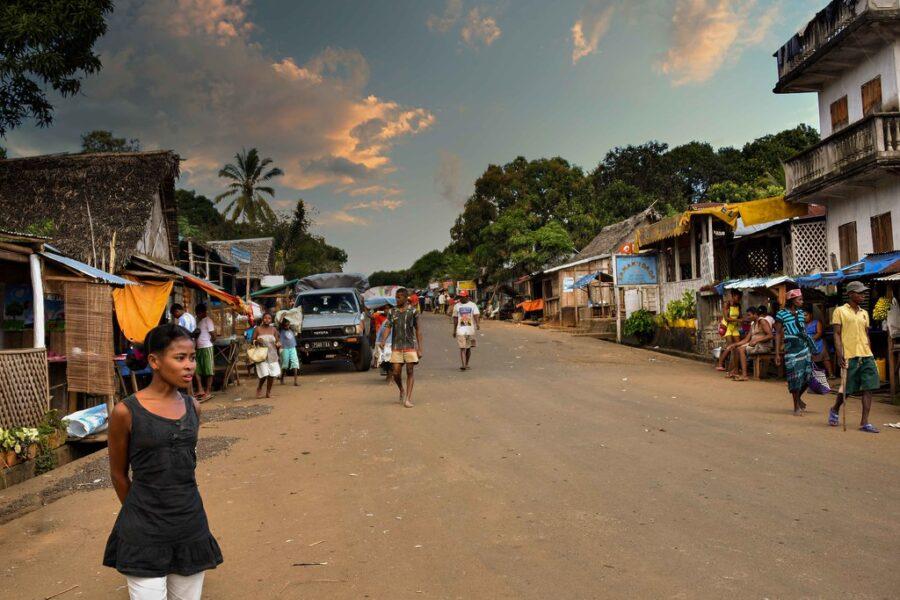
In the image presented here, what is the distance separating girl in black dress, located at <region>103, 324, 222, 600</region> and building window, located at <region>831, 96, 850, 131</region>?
18.8m

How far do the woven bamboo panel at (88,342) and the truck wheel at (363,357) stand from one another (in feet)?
24.5

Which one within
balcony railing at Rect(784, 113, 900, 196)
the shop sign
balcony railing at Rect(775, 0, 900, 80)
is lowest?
the shop sign

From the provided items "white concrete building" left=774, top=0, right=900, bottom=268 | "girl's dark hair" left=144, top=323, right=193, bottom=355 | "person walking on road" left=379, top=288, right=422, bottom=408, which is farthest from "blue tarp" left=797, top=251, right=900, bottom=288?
"girl's dark hair" left=144, top=323, right=193, bottom=355

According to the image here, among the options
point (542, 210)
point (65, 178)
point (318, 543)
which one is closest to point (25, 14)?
point (65, 178)

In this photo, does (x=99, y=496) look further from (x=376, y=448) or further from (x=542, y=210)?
(x=542, y=210)

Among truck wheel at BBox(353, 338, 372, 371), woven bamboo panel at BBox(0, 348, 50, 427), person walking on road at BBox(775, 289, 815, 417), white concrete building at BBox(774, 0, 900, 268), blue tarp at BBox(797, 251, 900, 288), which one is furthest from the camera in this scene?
truck wheel at BBox(353, 338, 372, 371)

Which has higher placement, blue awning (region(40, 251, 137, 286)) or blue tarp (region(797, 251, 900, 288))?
blue awning (region(40, 251, 137, 286))

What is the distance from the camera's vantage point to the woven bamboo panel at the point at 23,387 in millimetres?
8219

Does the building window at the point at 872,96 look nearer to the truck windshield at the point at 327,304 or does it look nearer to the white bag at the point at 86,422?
the truck windshield at the point at 327,304

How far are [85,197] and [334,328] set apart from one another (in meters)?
6.39

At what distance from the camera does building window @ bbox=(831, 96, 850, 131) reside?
17172mm

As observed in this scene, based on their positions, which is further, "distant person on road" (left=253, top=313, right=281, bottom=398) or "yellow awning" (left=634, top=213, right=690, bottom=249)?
"yellow awning" (left=634, top=213, right=690, bottom=249)

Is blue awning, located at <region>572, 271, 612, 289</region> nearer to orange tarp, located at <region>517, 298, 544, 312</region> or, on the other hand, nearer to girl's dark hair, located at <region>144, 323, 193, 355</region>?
orange tarp, located at <region>517, 298, 544, 312</region>

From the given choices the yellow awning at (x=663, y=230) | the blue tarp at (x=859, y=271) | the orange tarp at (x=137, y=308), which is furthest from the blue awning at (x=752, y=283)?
the orange tarp at (x=137, y=308)
